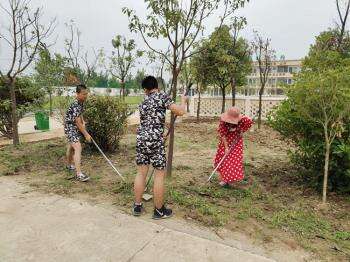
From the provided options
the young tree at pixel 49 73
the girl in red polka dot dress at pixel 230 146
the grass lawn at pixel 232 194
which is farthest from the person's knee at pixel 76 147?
the young tree at pixel 49 73

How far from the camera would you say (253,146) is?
9.72m

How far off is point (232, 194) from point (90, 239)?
2342mm

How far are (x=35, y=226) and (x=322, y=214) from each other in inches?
141

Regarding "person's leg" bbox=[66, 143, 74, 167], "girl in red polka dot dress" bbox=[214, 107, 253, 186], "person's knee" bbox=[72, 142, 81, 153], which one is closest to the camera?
"girl in red polka dot dress" bbox=[214, 107, 253, 186]

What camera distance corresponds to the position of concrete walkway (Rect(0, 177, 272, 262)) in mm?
3459

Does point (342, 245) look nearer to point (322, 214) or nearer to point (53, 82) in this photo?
point (322, 214)

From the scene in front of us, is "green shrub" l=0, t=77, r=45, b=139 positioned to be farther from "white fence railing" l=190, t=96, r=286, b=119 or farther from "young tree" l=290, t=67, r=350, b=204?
"white fence railing" l=190, t=96, r=286, b=119

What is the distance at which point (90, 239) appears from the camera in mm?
3785

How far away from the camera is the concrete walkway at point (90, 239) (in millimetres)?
3459

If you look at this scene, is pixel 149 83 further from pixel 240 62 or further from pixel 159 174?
pixel 240 62

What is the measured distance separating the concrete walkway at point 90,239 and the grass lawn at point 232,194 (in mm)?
465

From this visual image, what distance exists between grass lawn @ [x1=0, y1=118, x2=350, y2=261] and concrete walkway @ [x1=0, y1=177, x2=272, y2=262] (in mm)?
465

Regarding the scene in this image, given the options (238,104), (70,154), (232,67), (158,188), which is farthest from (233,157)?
(238,104)

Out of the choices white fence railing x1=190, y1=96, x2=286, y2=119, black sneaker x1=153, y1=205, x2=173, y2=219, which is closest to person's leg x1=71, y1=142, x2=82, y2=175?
black sneaker x1=153, y1=205, x2=173, y2=219
